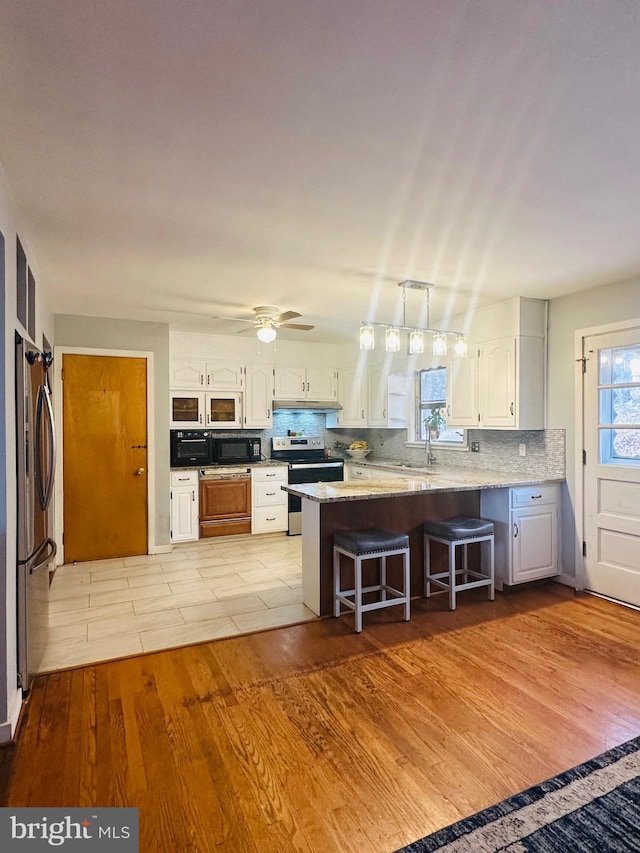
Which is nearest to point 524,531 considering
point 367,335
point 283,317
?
point 367,335

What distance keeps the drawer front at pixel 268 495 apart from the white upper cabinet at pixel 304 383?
1160mm

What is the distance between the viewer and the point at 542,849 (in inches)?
63.2

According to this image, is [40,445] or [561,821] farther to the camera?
[40,445]

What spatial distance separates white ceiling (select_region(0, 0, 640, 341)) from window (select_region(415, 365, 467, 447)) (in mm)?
2234

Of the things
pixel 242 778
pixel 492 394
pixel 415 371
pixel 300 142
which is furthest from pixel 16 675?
pixel 415 371

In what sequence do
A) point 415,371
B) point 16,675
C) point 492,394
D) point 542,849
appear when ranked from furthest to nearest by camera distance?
point 415,371 < point 492,394 < point 16,675 < point 542,849

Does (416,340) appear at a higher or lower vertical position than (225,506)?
higher

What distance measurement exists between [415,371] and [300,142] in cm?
420

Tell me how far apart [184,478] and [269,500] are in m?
1.07

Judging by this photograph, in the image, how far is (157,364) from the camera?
16.9ft

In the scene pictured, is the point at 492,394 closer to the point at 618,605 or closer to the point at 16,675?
the point at 618,605

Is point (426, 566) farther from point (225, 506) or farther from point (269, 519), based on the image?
point (225, 506)

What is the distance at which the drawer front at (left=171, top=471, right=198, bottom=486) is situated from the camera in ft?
17.9

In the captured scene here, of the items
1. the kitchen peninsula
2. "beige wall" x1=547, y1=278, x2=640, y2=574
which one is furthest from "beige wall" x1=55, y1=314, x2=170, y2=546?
"beige wall" x1=547, y1=278, x2=640, y2=574
